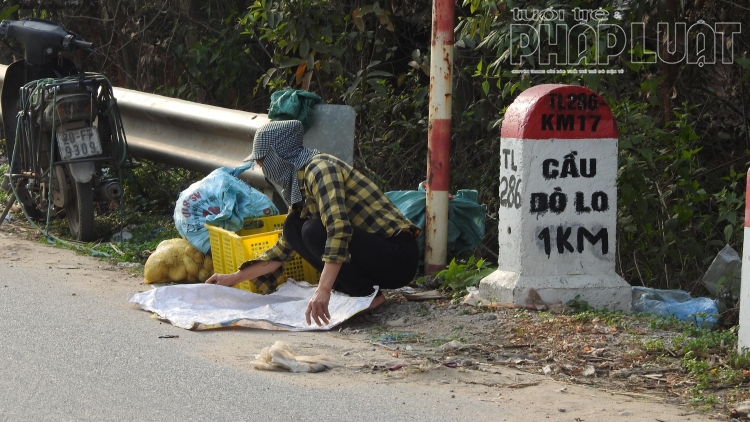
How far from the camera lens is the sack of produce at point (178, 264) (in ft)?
21.5

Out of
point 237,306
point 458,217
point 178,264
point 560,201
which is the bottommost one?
point 237,306

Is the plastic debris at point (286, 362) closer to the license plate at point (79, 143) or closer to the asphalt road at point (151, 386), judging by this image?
the asphalt road at point (151, 386)

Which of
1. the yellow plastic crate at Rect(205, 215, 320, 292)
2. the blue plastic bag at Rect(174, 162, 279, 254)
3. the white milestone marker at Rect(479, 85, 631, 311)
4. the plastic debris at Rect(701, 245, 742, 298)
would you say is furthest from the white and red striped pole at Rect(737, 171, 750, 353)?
the blue plastic bag at Rect(174, 162, 279, 254)

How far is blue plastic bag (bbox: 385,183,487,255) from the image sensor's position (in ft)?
22.1

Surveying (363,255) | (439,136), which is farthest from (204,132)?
(363,255)

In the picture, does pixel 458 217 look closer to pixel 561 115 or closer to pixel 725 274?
pixel 561 115

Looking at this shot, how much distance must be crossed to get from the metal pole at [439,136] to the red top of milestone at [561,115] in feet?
2.77

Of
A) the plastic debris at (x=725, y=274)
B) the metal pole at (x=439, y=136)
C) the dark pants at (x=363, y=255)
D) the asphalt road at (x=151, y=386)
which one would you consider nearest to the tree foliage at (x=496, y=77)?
the plastic debris at (x=725, y=274)

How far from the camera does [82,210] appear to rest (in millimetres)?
7672

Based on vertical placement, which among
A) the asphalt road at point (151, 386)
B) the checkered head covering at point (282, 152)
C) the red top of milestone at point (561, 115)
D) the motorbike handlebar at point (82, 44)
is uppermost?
the motorbike handlebar at point (82, 44)

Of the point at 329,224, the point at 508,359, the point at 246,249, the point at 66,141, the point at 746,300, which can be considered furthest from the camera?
the point at 66,141

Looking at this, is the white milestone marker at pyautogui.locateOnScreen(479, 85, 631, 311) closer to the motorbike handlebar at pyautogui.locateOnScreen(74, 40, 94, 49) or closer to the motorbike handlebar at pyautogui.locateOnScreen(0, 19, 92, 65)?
the motorbike handlebar at pyautogui.locateOnScreen(74, 40, 94, 49)

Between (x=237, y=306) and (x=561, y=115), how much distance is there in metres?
2.10

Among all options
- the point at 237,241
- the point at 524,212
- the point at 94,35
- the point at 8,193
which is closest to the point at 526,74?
the point at 524,212
